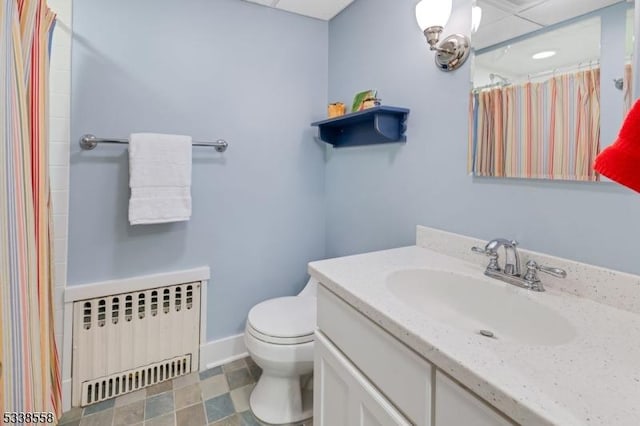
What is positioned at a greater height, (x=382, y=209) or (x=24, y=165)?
(x=24, y=165)

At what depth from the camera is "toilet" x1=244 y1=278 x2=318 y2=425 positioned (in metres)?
1.33

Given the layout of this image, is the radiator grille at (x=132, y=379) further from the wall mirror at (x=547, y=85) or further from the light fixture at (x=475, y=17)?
the light fixture at (x=475, y=17)

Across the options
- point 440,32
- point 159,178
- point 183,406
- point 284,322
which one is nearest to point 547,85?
point 440,32

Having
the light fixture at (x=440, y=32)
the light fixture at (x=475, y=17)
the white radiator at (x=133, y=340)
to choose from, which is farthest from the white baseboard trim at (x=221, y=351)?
the light fixture at (x=475, y=17)

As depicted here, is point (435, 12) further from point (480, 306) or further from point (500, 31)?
point (480, 306)

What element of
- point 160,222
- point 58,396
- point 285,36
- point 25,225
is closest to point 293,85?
point 285,36

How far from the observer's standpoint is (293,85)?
193 centimetres

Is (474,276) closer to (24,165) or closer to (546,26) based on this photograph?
(546,26)

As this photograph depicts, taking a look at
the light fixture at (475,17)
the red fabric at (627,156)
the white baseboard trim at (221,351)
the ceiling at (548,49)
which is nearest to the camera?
the red fabric at (627,156)

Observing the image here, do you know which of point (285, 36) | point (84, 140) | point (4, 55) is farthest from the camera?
point (285, 36)

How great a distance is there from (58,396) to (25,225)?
88 centimetres

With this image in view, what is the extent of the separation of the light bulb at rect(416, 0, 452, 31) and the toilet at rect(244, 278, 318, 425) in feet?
4.34

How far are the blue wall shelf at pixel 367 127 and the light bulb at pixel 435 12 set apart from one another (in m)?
0.34

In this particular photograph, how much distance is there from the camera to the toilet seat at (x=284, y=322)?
4.37 feet
